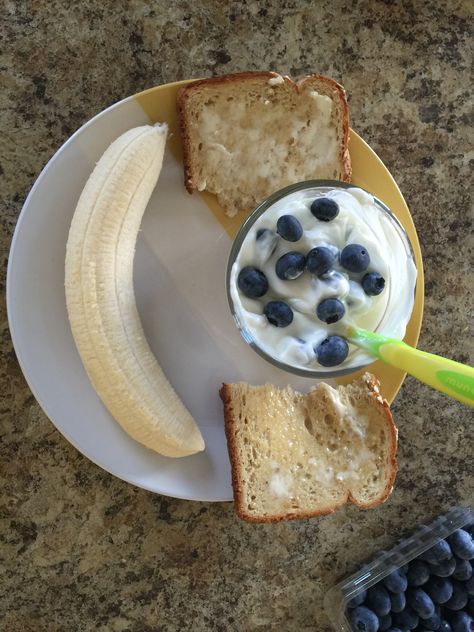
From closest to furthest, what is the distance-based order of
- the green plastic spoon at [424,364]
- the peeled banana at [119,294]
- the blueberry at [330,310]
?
the green plastic spoon at [424,364] → the blueberry at [330,310] → the peeled banana at [119,294]

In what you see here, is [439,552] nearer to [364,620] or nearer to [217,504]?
[364,620]

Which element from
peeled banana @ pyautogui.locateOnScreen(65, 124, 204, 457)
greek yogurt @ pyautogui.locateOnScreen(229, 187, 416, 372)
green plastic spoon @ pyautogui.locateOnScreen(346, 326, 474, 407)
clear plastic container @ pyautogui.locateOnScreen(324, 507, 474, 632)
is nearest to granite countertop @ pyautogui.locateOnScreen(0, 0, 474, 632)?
clear plastic container @ pyautogui.locateOnScreen(324, 507, 474, 632)

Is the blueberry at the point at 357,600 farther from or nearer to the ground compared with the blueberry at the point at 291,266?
nearer to the ground

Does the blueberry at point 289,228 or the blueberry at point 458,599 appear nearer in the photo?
the blueberry at point 289,228

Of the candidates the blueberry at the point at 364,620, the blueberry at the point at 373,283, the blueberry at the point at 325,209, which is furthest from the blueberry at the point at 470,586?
the blueberry at the point at 325,209

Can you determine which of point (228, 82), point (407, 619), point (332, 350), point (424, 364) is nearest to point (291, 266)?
point (332, 350)

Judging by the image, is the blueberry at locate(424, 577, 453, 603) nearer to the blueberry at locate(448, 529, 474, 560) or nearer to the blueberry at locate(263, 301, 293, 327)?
the blueberry at locate(448, 529, 474, 560)

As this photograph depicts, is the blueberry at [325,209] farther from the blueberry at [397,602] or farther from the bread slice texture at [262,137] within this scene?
the blueberry at [397,602]
